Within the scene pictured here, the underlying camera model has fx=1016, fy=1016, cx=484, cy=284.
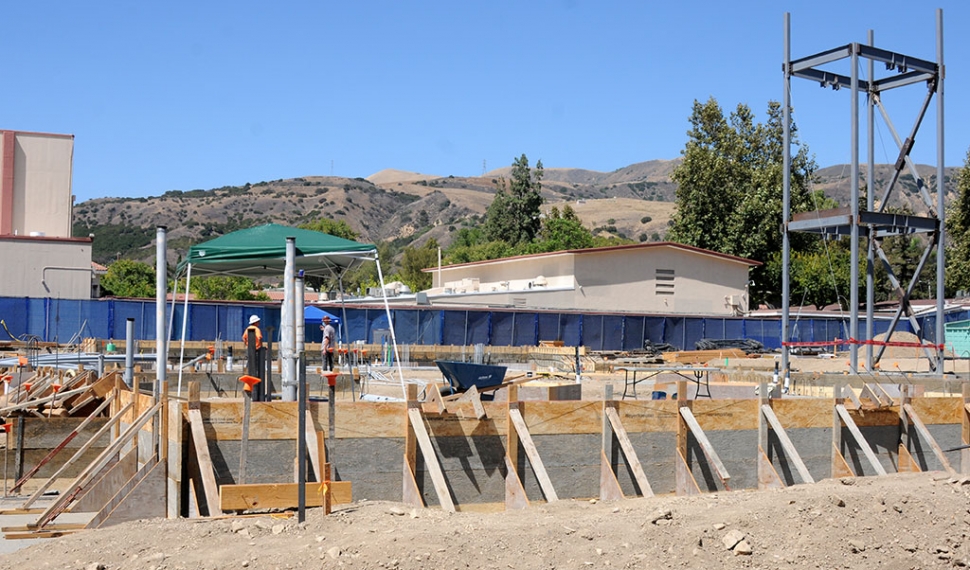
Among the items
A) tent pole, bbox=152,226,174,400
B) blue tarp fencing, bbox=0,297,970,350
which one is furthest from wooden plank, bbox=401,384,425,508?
Result: blue tarp fencing, bbox=0,297,970,350

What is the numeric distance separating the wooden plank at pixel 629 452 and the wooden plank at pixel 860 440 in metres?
4.19

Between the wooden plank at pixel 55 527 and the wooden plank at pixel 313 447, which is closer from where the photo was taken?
the wooden plank at pixel 55 527

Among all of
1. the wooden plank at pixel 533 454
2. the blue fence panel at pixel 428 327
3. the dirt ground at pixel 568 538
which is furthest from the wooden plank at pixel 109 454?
the blue fence panel at pixel 428 327

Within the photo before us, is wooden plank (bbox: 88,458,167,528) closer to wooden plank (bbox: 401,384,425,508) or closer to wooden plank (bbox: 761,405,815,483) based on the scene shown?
wooden plank (bbox: 401,384,425,508)

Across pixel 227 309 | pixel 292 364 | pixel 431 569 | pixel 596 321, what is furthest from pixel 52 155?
pixel 431 569

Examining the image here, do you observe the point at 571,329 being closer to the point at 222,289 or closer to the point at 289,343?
the point at 289,343

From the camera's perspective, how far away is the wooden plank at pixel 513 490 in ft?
45.9

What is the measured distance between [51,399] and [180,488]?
553 cm

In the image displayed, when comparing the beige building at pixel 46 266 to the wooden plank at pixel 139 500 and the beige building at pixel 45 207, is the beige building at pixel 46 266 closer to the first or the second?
the beige building at pixel 45 207

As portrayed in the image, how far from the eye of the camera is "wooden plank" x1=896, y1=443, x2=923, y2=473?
17797mm

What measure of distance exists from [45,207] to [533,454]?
4101cm

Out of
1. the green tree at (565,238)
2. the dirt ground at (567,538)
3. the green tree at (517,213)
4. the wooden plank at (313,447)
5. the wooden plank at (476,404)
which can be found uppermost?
the green tree at (517,213)

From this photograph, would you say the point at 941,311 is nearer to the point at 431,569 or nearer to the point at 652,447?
the point at 652,447

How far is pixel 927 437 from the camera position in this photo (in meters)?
17.6
